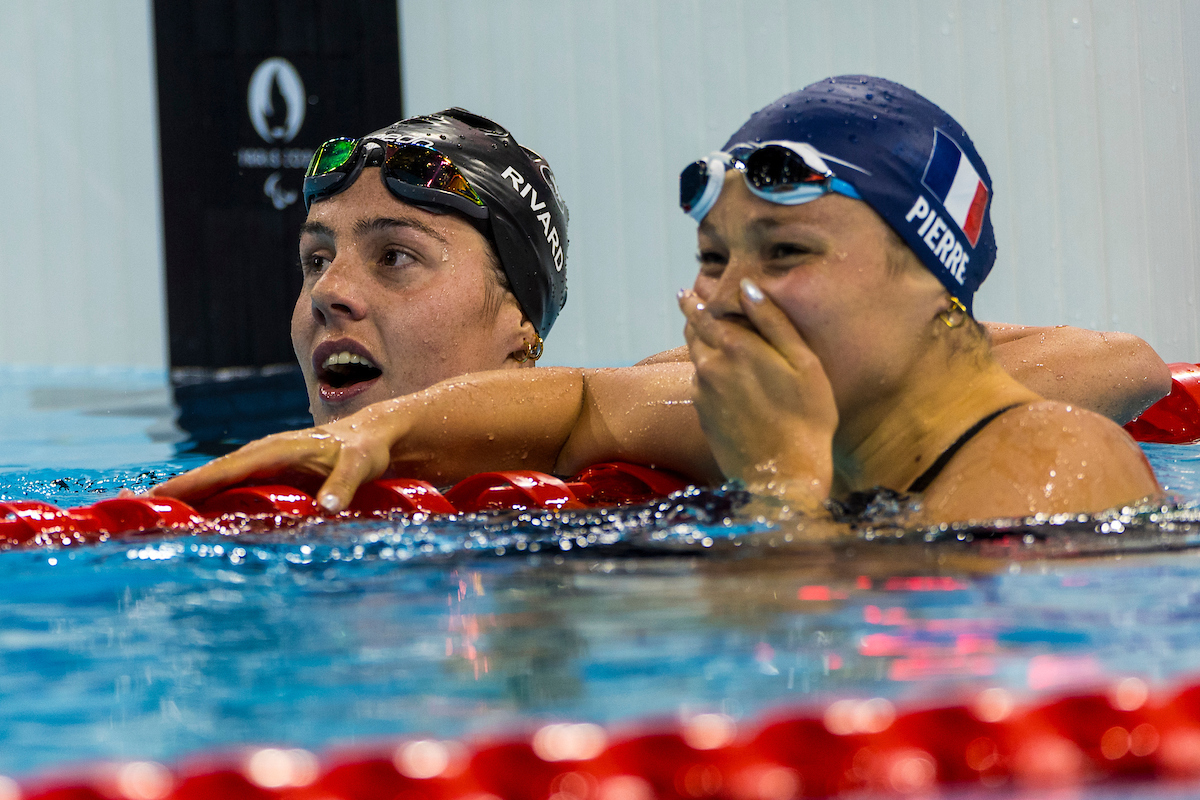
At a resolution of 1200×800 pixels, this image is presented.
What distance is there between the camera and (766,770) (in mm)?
1174

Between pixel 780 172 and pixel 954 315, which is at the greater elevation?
pixel 780 172

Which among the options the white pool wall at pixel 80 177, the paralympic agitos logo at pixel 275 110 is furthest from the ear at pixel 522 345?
the white pool wall at pixel 80 177

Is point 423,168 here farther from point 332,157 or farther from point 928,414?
point 928,414

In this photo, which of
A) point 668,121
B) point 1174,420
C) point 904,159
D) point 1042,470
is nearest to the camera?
point 1042,470

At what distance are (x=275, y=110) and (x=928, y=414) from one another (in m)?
8.04

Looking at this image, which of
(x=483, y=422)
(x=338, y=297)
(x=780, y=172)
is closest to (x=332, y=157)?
(x=338, y=297)

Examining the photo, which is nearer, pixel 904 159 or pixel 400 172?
pixel 904 159

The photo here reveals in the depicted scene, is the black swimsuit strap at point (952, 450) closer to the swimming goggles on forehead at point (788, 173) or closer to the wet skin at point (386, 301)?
the swimming goggles on forehead at point (788, 173)

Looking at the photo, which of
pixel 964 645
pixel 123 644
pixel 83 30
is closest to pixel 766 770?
pixel 964 645

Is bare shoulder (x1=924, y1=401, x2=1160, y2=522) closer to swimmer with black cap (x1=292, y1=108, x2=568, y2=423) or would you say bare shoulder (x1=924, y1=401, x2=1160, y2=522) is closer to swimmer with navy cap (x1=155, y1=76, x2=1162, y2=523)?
swimmer with navy cap (x1=155, y1=76, x2=1162, y2=523)

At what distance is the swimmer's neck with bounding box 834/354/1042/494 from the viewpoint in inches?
85.6

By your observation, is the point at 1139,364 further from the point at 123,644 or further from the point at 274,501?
the point at 123,644

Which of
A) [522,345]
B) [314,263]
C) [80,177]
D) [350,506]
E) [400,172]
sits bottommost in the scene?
[350,506]

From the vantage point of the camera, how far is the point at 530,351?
3.55 m
